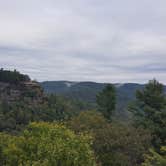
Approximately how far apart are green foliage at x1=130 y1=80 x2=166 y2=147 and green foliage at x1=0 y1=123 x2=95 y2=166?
20296mm

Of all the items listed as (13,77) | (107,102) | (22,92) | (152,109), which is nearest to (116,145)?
(152,109)

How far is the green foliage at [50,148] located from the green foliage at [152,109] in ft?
66.6

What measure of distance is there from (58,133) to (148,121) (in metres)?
22.7

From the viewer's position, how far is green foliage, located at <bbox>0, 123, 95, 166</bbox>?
46.5ft

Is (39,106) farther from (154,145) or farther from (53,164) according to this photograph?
(53,164)

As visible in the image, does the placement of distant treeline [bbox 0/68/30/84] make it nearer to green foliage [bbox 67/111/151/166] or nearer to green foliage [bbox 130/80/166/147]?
green foliage [bbox 130/80/166/147]

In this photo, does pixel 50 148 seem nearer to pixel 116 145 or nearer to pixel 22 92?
pixel 116 145

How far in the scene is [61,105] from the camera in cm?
10619

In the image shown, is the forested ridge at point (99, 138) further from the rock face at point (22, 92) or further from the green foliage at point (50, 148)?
the rock face at point (22, 92)

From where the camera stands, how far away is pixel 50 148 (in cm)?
1460

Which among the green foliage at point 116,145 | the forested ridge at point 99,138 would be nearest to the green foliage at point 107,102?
the forested ridge at point 99,138

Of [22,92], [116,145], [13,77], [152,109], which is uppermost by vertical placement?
[13,77]

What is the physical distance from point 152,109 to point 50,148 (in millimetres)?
25368

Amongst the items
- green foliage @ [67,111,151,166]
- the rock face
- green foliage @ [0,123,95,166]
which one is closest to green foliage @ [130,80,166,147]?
green foliage @ [67,111,151,166]
